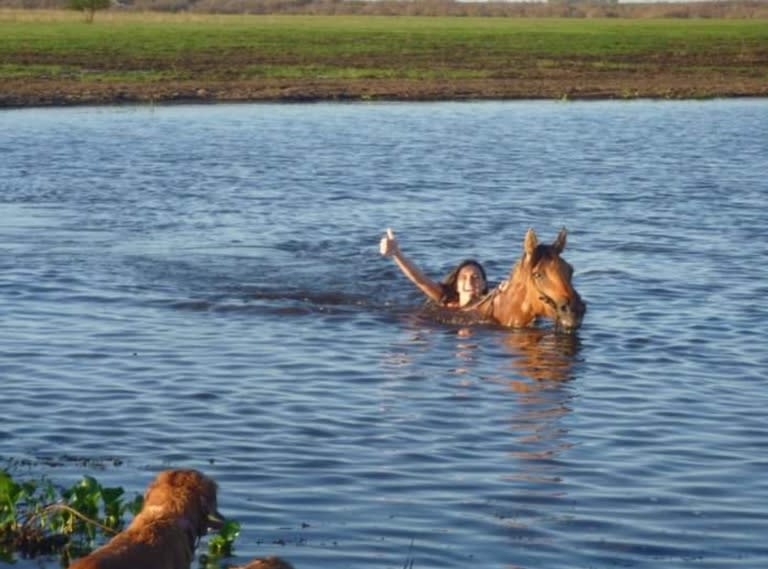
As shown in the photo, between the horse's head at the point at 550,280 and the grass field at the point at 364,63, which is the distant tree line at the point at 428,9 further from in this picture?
the horse's head at the point at 550,280

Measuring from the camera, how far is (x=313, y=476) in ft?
31.9

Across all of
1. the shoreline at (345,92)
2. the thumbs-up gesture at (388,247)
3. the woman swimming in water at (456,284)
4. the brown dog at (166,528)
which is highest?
the brown dog at (166,528)

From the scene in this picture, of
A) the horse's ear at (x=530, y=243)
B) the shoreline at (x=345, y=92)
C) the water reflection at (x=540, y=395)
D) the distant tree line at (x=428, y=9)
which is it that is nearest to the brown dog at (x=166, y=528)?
the water reflection at (x=540, y=395)

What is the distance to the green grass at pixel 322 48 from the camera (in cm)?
5084

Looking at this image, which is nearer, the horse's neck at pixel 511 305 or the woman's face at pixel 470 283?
the horse's neck at pixel 511 305

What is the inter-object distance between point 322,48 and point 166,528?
183ft

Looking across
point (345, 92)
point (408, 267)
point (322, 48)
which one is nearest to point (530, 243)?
point (408, 267)

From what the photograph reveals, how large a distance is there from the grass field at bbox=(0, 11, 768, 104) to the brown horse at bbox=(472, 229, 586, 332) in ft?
92.6

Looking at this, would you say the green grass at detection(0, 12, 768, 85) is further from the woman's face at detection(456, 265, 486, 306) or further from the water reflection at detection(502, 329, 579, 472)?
the water reflection at detection(502, 329, 579, 472)

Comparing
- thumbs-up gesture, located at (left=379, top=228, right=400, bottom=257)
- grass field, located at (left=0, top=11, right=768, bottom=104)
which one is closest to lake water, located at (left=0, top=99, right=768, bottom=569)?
thumbs-up gesture, located at (left=379, top=228, right=400, bottom=257)

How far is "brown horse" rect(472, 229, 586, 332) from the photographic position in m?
13.7

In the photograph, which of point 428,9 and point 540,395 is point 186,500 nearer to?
point 540,395

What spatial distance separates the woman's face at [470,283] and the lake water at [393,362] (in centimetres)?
39

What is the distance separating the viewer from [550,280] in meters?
13.7
